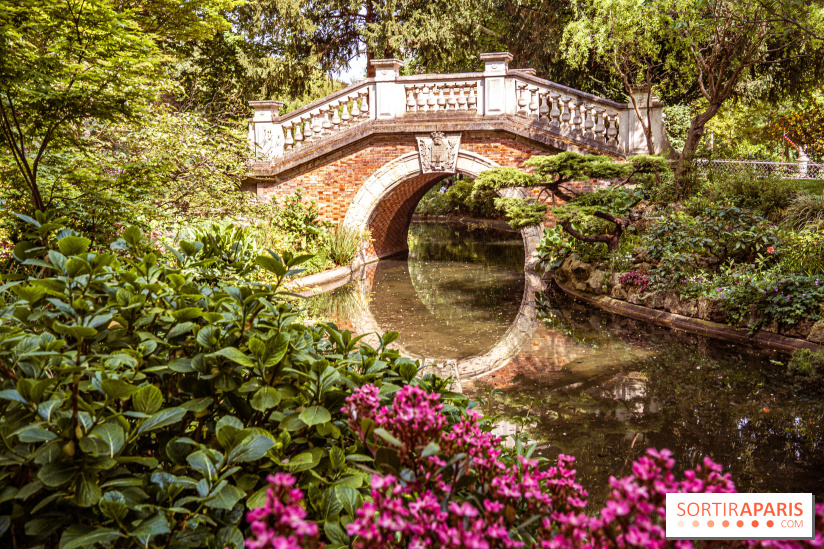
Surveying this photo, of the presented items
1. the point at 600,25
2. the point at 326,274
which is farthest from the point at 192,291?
the point at 600,25

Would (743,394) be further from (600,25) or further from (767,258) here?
(600,25)

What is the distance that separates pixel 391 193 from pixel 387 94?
231cm

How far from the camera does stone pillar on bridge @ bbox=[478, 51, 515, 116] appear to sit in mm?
12898

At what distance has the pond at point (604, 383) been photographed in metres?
4.32

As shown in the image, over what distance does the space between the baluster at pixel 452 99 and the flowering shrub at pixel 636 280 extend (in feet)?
19.3

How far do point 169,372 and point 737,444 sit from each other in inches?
171

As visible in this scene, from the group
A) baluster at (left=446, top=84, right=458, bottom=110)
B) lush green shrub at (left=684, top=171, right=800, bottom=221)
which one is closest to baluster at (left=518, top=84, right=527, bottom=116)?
baluster at (left=446, top=84, right=458, bottom=110)

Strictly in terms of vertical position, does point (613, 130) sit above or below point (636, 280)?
above

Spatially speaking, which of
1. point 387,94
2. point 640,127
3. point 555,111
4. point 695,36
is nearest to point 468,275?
point 555,111

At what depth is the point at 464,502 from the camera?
4.05 ft

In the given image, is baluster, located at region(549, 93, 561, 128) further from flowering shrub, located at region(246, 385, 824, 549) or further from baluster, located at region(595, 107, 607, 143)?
flowering shrub, located at region(246, 385, 824, 549)

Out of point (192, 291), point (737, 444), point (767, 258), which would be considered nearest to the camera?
point (192, 291)

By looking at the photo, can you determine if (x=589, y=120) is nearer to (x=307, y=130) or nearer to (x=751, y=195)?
(x=751, y=195)

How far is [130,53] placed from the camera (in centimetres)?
534
